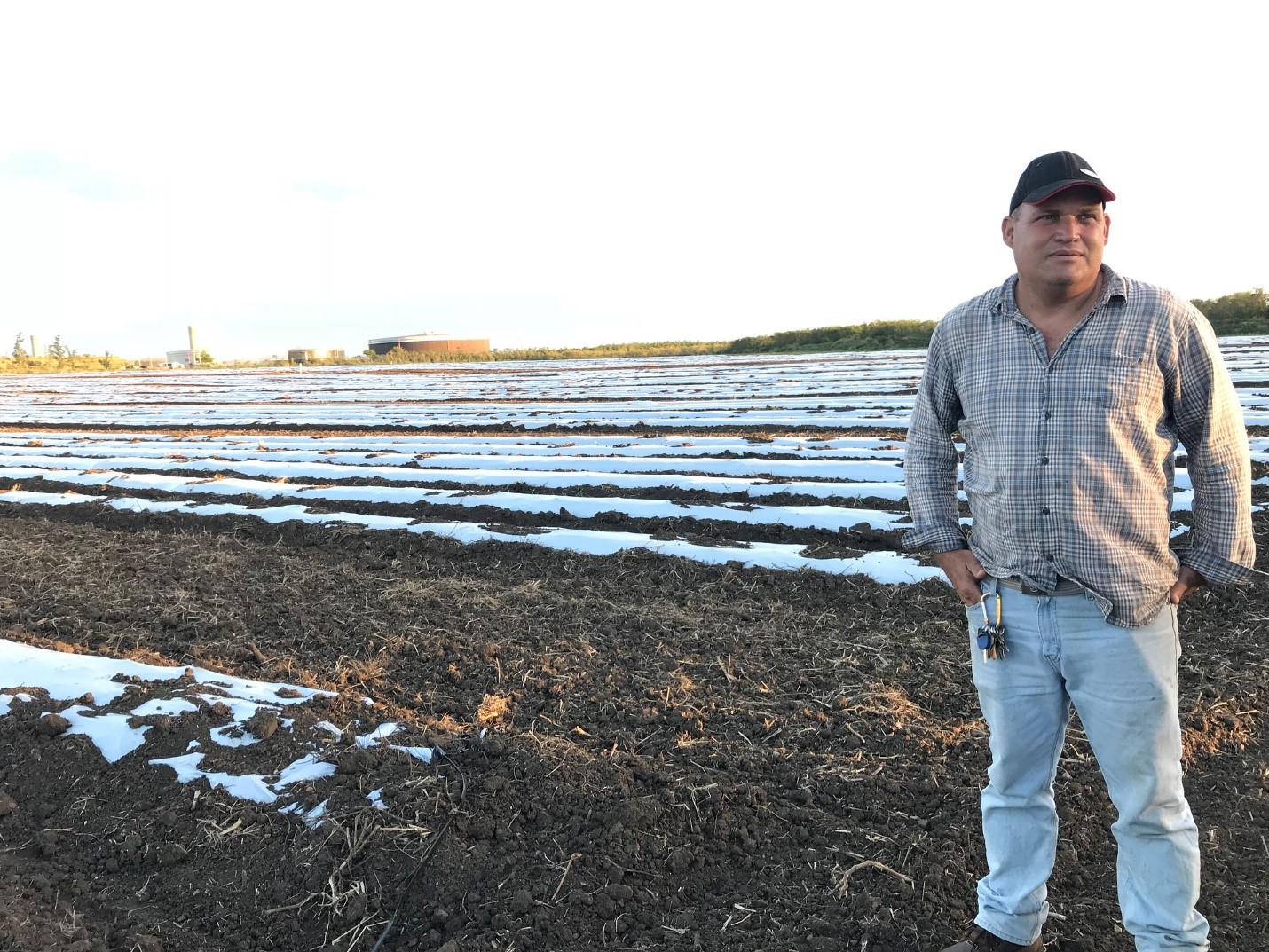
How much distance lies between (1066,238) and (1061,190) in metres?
0.10

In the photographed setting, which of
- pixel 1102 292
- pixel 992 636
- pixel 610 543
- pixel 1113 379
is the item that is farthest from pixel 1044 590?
pixel 610 543

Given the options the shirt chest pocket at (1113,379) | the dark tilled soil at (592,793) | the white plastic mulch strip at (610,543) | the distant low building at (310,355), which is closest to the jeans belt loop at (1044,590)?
the shirt chest pocket at (1113,379)

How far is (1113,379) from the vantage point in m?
1.84

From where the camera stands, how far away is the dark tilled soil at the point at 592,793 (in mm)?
2367

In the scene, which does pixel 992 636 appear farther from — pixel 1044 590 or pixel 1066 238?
pixel 1066 238

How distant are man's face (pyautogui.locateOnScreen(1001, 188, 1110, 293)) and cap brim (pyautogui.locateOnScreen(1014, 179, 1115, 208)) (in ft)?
0.04

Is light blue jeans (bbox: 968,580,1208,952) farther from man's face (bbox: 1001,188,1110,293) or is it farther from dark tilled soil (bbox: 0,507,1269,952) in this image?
man's face (bbox: 1001,188,1110,293)

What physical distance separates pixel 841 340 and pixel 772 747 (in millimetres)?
29854

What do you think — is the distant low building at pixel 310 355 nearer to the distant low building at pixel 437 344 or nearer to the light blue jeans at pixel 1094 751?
the distant low building at pixel 437 344

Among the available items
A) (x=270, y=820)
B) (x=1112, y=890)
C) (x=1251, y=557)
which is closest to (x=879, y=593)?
(x=1112, y=890)

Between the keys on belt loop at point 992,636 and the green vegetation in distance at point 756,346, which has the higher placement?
the green vegetation in distance at point 756,346

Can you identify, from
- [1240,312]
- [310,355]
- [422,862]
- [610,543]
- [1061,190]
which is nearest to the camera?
[1061,190]

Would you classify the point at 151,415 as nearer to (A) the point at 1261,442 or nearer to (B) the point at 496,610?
(B) the point at 496,610

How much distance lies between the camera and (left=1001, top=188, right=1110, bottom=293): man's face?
1.83 m
